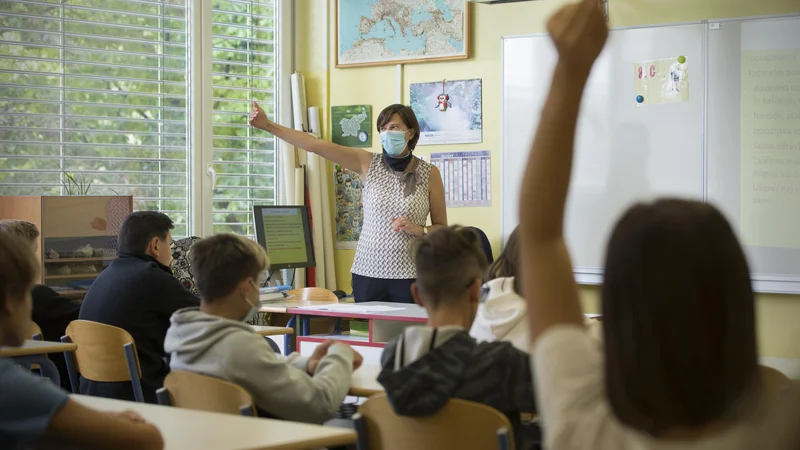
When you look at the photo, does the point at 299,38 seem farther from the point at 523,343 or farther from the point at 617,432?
the point at 617,432

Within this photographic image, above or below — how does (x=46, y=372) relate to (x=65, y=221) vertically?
below

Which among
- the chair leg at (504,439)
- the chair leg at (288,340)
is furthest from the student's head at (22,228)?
the chair leg at (504,439)

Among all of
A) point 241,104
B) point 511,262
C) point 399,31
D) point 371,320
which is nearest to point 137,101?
point 241,104

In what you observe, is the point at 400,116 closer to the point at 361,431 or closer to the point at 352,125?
the point at 352,125

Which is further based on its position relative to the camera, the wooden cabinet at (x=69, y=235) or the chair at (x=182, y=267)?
the chair at (x=182, y=267)

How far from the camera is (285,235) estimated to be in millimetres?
5961

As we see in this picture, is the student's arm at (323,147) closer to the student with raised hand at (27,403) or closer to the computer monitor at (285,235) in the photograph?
the computer monitor at (285,235)

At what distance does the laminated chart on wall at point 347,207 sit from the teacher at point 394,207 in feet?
4.67

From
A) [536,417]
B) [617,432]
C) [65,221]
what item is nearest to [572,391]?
[617,432]

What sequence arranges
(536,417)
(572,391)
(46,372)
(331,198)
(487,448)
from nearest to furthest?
(572,391) < (487,448) < (536,417) < (46,372) < (331,198)

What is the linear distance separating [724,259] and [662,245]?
54 mm

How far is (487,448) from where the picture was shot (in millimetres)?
2047

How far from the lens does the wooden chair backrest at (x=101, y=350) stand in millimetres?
3705

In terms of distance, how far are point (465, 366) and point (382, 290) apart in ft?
9.93
